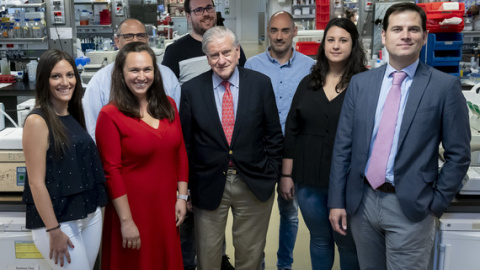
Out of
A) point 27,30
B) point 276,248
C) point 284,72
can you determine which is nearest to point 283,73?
point 284,72

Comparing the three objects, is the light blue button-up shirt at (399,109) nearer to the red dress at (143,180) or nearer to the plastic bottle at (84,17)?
the red dress at (143,180)

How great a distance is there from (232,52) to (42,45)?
21.3 ft

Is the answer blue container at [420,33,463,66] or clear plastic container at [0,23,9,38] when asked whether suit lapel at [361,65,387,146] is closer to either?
blue container at [420,33,463,66]

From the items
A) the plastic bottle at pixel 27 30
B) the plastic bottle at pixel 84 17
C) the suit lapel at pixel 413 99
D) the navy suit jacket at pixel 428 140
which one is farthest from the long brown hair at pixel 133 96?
the plastic bottle at pixel 84 17

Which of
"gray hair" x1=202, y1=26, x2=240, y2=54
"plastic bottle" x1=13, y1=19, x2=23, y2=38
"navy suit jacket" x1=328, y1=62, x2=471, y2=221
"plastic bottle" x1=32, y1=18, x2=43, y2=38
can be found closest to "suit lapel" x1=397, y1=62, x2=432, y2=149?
"navy suit jacket" x1=328, y1=62, x2=471, y2=221

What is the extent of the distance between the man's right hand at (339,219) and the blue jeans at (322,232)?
16 centimetres

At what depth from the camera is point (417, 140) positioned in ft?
7.05

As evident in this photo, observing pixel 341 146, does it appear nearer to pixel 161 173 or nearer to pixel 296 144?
pixel 296 144

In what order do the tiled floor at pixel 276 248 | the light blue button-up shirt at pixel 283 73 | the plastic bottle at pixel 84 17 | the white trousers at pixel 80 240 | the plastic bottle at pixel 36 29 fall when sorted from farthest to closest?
the plastic bottle at pixel 84 17 < the plastic bottle at pixel 36 29 < the tiled floor at pixel 276 248 < the light blue button-up shirt at pixel 283 73 < the white trousers at pixel 80 240

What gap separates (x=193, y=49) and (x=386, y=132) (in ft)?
4.85

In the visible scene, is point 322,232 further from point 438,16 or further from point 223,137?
point 438,16

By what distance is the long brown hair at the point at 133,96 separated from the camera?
238 cm

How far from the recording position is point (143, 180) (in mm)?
2404

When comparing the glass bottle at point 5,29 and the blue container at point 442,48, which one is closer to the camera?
the blue container at point 442,48
